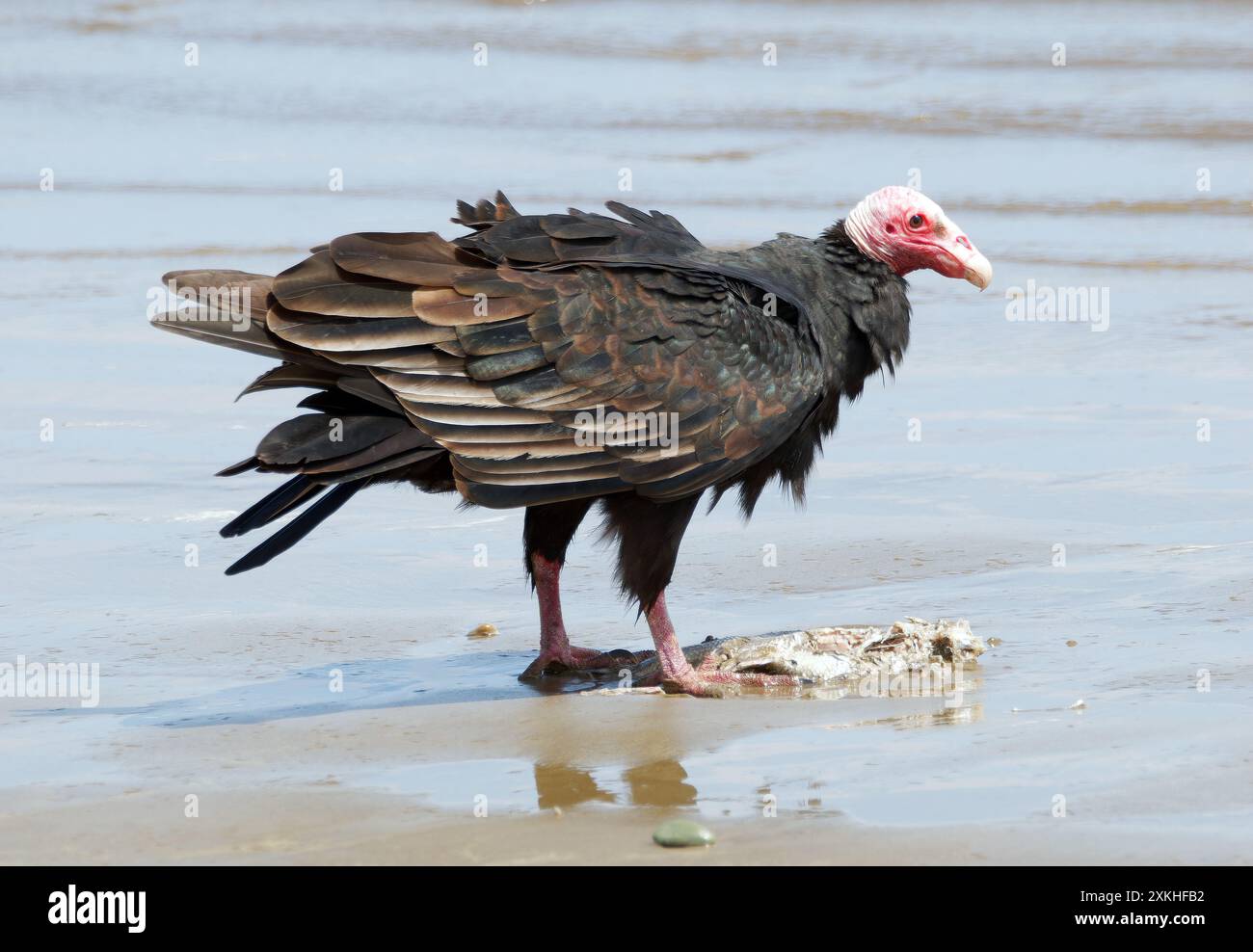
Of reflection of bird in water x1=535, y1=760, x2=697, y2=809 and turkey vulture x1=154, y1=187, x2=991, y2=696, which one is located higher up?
turkey vulture x1=154, y1=187, x2=991, y2=696

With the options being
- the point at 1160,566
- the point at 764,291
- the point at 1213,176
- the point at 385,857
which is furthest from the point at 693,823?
the point at 1213,176

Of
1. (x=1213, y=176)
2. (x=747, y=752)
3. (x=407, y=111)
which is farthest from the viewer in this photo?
(x=407, y=111)

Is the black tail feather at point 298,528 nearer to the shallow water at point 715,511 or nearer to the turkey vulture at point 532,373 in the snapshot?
the turkey vulture at point 532,373

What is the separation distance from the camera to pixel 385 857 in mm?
3559

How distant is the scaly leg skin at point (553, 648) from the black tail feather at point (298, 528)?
2.00 feet

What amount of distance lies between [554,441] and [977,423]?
9.66ft

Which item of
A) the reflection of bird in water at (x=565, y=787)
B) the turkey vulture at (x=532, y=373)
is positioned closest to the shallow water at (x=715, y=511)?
the reflection of bird in water at (x=565, y=787)

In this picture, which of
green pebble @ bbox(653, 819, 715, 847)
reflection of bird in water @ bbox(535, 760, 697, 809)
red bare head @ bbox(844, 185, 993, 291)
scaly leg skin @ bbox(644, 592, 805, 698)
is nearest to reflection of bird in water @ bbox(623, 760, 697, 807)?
reflection of bird in water @ bbox(535, 760, 697, 809)

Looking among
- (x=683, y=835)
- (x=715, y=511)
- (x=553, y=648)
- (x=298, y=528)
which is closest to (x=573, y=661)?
(x=553, y=648)

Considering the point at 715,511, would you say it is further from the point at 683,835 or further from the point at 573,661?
the point at 683,835

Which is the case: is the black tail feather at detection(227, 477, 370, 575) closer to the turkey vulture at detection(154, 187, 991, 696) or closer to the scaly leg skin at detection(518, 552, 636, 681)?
the turkey vulture at detection(154, 187, 991, 696)

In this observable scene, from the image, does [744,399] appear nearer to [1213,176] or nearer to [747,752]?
[747,752]

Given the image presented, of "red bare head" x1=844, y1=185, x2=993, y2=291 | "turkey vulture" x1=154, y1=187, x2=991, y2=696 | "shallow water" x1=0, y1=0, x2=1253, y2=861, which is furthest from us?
"red bare head" x1=844, y1=185, x2=993, y2=291

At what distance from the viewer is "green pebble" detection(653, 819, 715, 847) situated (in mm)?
3580
